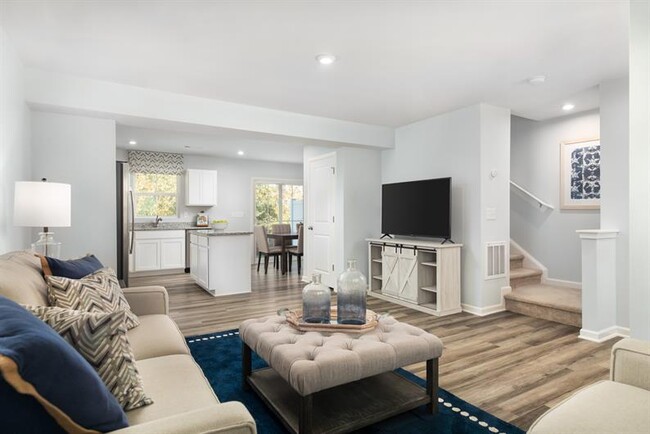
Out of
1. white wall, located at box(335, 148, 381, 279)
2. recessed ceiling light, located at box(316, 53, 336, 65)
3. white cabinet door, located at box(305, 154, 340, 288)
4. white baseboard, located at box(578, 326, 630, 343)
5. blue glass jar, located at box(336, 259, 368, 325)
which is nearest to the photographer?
blue glass jar, located at box(336, 259, 368, 325)

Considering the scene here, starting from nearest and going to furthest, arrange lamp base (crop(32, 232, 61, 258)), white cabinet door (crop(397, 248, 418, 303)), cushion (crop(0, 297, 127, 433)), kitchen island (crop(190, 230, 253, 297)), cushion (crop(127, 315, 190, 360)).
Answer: cushion (crop(0, 297, 127, 433)), cushion (crop(127, 315, 190, 360)), lamp base (crop(32, 232, 61, 258)), white cabinet door (crop(397, 248, 418, 303)), kitchen island (crop(190, 230, 253, 297))

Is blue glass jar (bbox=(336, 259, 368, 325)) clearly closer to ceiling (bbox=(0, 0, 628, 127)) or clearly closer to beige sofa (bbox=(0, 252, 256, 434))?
beige sofa (bbox=(0, 252, 256, 434))

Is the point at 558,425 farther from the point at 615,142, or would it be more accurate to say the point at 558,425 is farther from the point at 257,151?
the point at 257,151

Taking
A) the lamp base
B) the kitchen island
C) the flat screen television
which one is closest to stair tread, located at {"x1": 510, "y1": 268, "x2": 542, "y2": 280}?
the flat screen television

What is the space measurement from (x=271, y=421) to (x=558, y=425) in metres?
1.44

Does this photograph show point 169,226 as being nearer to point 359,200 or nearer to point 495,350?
point 359,200

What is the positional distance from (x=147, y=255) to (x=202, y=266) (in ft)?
6.92

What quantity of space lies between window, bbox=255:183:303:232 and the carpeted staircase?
5.71 m

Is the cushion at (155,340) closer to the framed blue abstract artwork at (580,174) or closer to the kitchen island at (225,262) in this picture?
the kitchen island at (225,262)

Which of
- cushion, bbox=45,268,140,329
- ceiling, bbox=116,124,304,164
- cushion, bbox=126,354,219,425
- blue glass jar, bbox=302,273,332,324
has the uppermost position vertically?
ceiling, bbox=116,124,304,164

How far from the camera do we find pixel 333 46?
2.90 meters

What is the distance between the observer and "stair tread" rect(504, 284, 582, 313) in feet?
13.1

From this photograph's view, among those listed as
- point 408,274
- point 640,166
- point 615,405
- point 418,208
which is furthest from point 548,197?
point 615,405

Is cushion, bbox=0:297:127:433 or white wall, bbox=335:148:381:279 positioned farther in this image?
white wall, bbox=335:148:381:279
